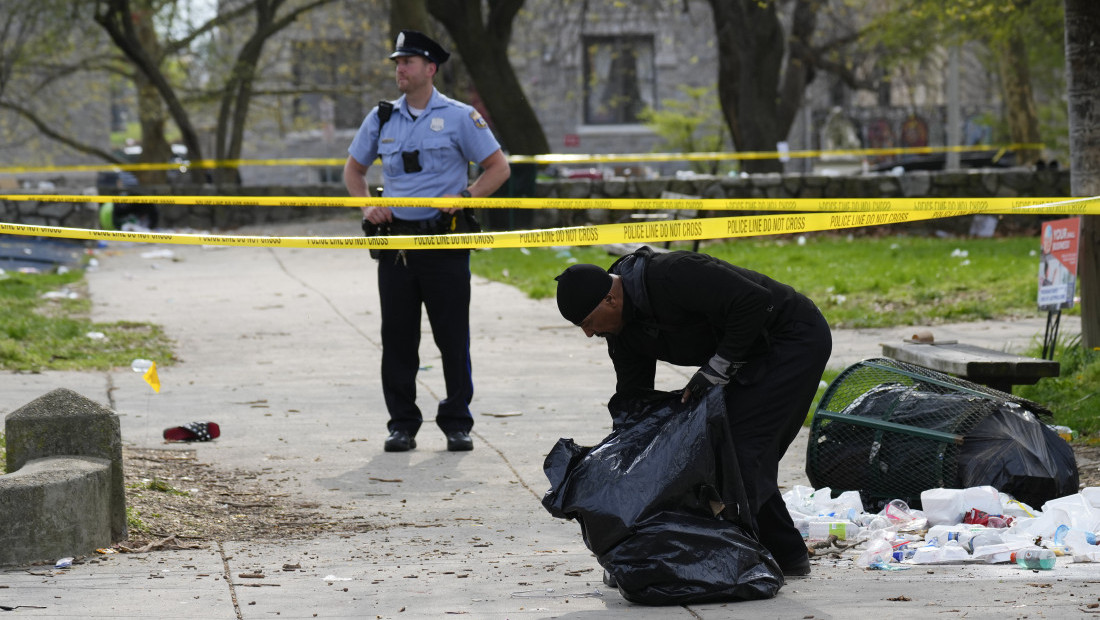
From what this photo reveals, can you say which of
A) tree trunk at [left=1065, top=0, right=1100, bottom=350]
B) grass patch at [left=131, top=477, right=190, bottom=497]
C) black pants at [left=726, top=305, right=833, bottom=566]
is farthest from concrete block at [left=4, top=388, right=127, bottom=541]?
tree trunk at [left=1065, top=0, right=1100, bottom=350]

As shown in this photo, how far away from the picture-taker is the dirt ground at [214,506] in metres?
5.27

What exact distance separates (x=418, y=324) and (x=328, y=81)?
32545 millimetres

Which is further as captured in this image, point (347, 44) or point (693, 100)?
point (693, 100)

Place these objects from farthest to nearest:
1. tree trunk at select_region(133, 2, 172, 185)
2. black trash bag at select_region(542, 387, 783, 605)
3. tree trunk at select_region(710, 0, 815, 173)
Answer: tree trunk at select_region(133, 2, 172, 185), tree trunk at select_region(710, 0, 815, 173), black trash bag at select_region(542, 387, 783, 605)

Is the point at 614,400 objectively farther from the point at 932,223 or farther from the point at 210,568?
the point at 932,223

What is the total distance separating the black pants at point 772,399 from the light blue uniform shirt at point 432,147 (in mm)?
2623

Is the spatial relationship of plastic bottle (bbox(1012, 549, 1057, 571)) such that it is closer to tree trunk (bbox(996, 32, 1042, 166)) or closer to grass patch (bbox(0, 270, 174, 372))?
grass patch (bbox(0, 270, 174, 372))

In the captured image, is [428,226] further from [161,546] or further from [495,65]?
[495,65]

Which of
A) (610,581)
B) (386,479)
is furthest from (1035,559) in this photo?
(386,479)

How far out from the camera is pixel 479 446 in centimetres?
693

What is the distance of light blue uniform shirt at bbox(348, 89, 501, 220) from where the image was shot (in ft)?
21.7

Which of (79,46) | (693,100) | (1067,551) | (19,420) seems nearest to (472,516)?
(19,420)

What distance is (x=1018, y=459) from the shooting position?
522 centimetres

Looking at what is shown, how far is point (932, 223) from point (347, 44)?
1950 centimetres
